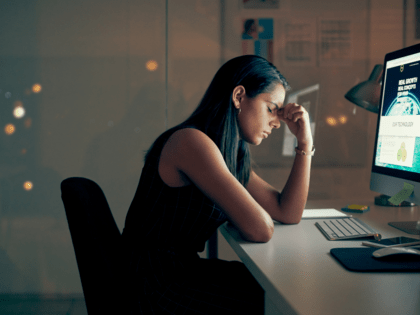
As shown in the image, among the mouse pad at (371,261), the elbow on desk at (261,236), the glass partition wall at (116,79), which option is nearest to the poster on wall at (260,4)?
the glass partition wall at (116,79)

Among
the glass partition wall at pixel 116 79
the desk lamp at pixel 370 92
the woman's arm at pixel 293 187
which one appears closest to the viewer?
the woman's arm at pixel 293 187

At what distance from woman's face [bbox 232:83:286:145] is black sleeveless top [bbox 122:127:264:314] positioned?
0.82 ft

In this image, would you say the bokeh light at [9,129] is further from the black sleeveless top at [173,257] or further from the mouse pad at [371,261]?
the mouse pad at [371,261]

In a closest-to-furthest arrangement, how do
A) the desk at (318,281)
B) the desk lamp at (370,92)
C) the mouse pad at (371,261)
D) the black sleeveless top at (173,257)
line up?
the desk at (318,281) < the mouse pad at (371,261) < the black sleeveless top at (173,257) < the desk lamp at (370,92)

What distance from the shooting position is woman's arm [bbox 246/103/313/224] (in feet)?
4.03

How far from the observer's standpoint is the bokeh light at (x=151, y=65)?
6.91 feet

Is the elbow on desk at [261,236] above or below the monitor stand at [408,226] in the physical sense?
above

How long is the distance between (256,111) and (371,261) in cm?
60

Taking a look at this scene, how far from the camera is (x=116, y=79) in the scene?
209 centimetres

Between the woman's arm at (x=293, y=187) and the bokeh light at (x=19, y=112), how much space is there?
58.2 inches

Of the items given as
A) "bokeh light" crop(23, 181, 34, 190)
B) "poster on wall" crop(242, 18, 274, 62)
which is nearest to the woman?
"poster on wall" crop(242, 18, 274, 62)

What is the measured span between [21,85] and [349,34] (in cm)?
199

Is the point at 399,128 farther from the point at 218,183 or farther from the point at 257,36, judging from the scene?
the point at 257,36

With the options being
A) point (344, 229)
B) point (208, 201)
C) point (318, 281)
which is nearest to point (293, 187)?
point (344, 229)
